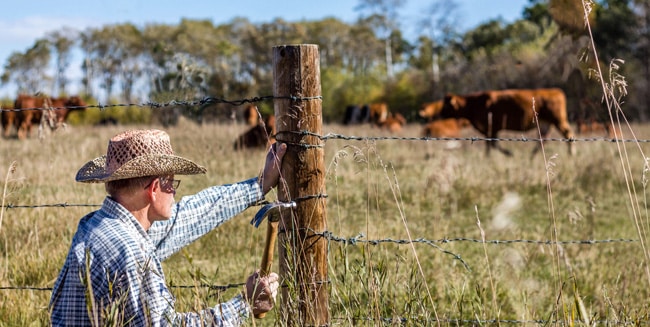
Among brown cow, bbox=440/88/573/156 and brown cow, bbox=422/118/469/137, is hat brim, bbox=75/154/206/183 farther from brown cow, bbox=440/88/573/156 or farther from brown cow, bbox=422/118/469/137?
brown cow, bbox=422/118/469/137

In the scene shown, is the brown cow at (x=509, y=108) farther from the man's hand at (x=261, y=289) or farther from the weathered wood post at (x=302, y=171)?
the man's hand at (x=261, y=289)

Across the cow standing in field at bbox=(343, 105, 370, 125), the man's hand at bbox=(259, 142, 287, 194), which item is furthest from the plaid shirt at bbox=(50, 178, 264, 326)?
the cow standing in field at bbox=(343, 105, 370, 125)

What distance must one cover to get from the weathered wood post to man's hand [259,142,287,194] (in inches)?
1.0

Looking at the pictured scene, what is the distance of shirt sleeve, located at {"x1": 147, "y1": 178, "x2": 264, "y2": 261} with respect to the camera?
126 inches

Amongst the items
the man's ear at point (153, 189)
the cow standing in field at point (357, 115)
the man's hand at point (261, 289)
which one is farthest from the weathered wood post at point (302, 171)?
the cow standing in field at point (357, 115)

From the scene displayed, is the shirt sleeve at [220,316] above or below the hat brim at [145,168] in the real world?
below

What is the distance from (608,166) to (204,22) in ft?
283

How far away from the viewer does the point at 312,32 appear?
84375 mm

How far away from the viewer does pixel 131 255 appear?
2.51 m

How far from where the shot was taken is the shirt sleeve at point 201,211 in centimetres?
320

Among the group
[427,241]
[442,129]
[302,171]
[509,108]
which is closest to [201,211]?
[302,171]

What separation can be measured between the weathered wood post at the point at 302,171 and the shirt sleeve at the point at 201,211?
0.26 meters

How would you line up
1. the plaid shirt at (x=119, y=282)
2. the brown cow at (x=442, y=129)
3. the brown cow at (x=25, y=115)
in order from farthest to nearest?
the brown cow at (x=25, y=115) → the brown cow at (x=442, y=129) → the plaid shirt at (x=119, y=282)

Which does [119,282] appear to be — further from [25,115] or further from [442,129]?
[25,115]
